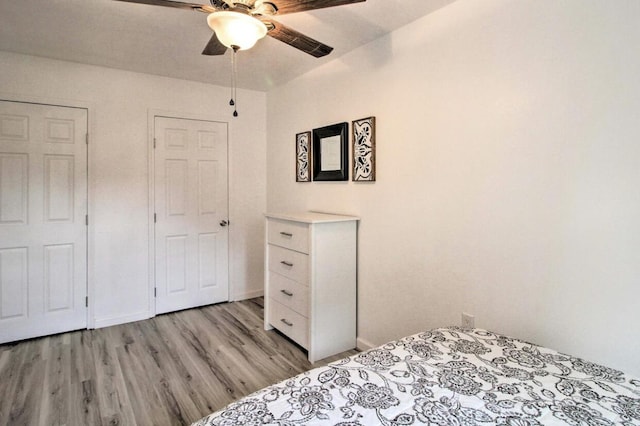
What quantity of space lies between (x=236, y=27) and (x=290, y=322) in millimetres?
2152

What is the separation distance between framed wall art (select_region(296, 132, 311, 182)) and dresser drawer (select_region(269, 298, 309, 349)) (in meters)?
1.22

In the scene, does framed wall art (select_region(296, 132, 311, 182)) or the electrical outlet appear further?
framed wall art (select_region(296, 132, 311, 182))

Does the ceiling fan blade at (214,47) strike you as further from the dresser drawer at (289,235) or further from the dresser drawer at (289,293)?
the dresser drawer at (289,293)

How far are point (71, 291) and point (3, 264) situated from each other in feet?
1.77

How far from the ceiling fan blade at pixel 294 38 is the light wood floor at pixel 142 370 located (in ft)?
6.94

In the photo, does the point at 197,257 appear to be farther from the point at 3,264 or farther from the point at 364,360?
the point at 364,360

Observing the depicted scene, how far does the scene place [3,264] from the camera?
2.90m

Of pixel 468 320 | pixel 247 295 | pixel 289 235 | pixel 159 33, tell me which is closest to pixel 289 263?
pixel 289 235

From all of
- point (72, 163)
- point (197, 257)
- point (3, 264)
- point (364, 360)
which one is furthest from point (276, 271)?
point (3, 264)

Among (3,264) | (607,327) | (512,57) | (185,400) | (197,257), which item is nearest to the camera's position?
(607,327)

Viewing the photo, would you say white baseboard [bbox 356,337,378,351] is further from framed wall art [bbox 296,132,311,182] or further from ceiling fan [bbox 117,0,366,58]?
ceiling fan [bbox 117,0,366,58]

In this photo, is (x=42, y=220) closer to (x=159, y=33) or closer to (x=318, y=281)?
(x=159, y=33)

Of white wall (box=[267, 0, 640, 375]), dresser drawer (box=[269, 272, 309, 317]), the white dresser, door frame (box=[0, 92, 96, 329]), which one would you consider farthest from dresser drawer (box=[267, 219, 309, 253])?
door frame (box=[0, 92, 96, 329])

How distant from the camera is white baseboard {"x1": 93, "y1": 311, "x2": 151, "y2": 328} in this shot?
10.6ft
